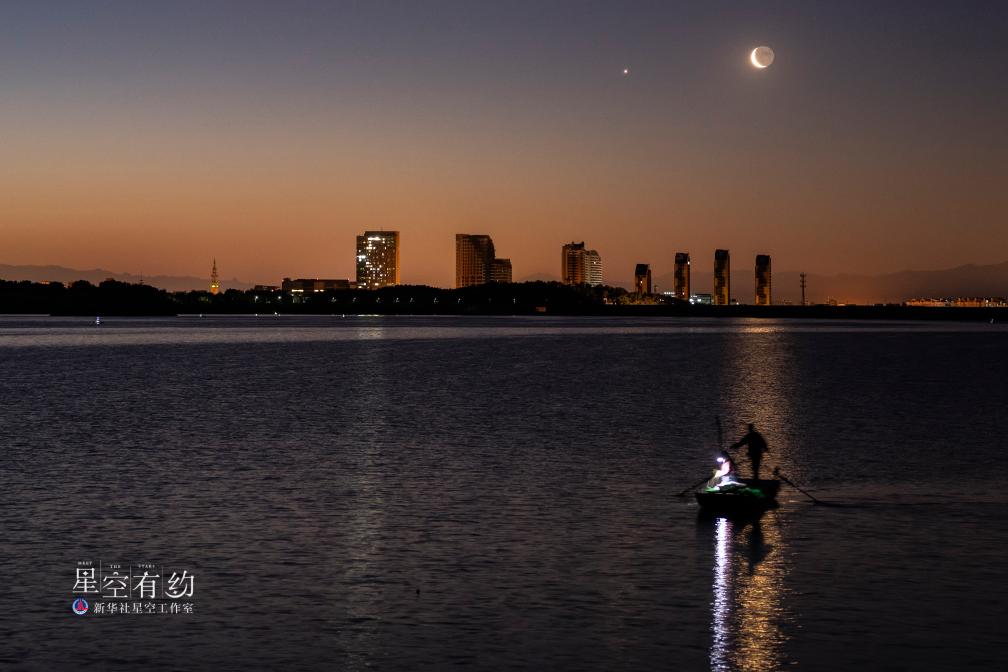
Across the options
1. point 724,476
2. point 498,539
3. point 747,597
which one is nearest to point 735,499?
point 724,476

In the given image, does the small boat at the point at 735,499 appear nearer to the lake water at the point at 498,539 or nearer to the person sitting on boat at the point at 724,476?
the person sitting on boat at the point at 724,476

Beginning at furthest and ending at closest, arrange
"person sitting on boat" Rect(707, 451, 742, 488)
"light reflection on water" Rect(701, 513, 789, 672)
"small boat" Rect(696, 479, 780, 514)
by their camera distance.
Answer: "person sitting on boat" Rect(707, 451, 742, 488), "small boat" Rect(696, 479, 780, 514), "light reflection on water" Rect(701, 513, 789, 672)

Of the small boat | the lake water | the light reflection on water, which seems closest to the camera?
the light reflection on water

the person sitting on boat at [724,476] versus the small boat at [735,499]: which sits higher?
the person sitting on boat at [724,476]

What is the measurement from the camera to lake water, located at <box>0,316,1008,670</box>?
19172 millimetres

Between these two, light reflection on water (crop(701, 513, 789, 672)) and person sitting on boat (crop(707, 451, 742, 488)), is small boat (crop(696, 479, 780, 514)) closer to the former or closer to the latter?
person sitting on boat (crop(707, 451, 742, 488))

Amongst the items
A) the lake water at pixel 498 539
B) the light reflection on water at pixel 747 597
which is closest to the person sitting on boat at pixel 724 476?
the light reflection on water at pixel 747 597

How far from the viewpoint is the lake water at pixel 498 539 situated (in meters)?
19.2

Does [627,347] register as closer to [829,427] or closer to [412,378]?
[412,378]

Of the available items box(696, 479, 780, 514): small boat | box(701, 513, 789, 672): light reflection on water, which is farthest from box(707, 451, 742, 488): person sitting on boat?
box(701, 513, 789, 672): light reflection on water

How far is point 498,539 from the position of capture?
28.0m

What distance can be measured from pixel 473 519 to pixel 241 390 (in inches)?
2273

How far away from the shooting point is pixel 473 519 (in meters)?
30.8

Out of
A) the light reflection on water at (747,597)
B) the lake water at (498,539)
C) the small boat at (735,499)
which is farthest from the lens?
the small boat at (735,499)
